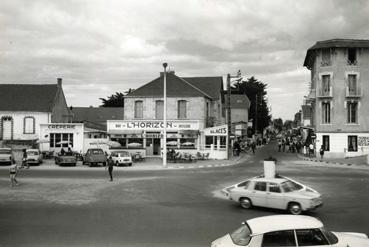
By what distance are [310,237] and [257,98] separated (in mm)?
107722

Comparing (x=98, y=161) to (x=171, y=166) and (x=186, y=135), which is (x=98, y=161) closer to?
(x=171, y=166)

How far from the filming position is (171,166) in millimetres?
38938

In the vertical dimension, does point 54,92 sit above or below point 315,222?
above

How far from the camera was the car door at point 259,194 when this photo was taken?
1767 cm

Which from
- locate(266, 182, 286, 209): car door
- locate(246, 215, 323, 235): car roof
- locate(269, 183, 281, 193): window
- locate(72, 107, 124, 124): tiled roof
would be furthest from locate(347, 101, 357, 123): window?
locate(72, 107, 124, 124): tiled roof

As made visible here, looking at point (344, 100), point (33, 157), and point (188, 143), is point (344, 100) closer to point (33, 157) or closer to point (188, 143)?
point (188, 143)

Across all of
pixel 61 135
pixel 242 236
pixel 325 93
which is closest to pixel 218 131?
pixel 325 93

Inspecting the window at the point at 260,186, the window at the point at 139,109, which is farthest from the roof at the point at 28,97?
the window at the point at 260,186

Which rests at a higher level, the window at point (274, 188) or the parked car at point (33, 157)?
the parked car at point (33, 157)

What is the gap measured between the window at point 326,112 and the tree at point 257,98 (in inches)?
2200

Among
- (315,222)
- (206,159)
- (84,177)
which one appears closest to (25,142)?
(206,159)

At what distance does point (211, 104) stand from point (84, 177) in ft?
101

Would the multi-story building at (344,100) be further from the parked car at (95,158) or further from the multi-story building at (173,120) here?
the parked car at (95,158)

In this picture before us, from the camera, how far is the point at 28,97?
182 ft
